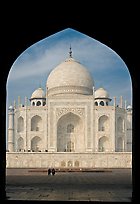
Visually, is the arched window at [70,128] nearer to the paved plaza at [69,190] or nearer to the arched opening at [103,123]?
the arched opening at [103,123]

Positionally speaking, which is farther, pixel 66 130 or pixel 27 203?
pixel 66 130

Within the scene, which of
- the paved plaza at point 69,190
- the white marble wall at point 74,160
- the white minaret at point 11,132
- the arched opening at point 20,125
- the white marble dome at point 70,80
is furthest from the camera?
the white minaret at point 11,132

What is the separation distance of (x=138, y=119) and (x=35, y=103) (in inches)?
1503

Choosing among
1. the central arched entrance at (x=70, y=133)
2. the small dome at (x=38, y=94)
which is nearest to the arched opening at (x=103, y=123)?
the central arched entrance at (x=70, y=133)

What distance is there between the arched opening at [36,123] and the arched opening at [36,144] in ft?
3.15

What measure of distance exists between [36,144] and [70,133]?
344 cm

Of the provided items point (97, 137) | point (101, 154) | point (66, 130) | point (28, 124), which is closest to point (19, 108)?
point (28, 124)

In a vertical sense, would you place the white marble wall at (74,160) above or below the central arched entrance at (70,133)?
below

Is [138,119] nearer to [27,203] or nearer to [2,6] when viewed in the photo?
[27,203]

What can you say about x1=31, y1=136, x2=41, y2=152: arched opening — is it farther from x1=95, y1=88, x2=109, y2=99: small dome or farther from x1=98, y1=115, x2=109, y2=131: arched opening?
x1=95, y1=88, x2=109, y2=99: small dome

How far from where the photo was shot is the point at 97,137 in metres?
39.1

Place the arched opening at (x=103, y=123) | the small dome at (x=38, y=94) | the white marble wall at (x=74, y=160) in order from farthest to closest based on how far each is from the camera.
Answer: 1. the small dome at (x=38, y=94)
2. the arched opening at (x=103, y=123)
3. the white marble wall at (x=74, y=160)

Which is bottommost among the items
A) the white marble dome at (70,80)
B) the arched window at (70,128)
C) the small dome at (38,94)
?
the arched window at (70,128)

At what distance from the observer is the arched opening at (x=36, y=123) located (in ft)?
134
